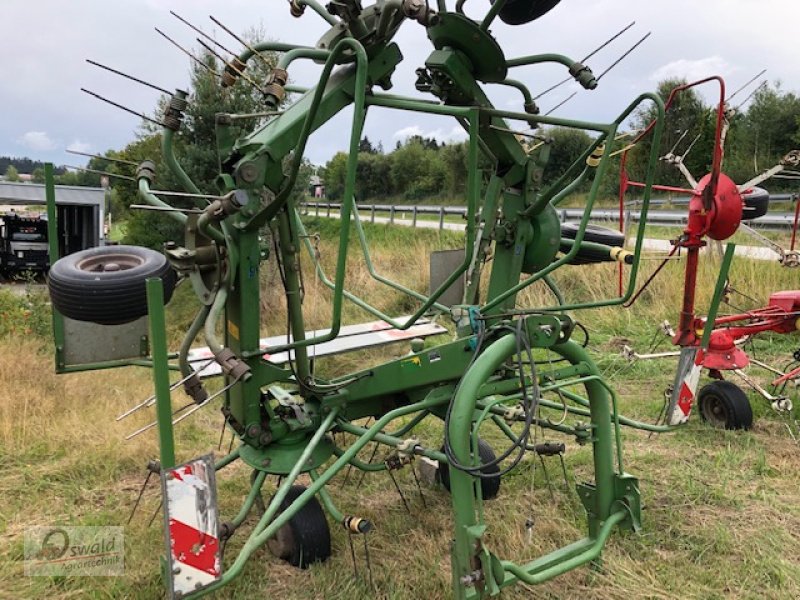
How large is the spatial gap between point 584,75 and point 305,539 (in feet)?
8.77

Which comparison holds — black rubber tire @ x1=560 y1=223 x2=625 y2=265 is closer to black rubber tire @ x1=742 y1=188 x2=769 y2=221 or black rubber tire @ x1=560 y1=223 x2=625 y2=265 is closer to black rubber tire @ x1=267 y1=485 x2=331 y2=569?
black rubber tire @ x1=267 y1=485 x2=331 y2=569

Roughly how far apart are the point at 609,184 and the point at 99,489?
2223 cm

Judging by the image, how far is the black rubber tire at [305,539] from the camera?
9.89 feet

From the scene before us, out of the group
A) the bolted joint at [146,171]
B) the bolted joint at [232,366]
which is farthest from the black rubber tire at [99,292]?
the bolted joint at [232,366]

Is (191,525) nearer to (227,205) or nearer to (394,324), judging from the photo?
(227,205)

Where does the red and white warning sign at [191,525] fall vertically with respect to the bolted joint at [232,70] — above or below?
below

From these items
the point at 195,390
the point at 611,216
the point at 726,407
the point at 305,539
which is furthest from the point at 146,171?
the point at 611,216

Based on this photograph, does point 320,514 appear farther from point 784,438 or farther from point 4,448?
point 784,438

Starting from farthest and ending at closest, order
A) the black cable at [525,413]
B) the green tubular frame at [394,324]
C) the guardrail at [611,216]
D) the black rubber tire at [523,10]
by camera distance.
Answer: the guardrail at [611,216]
the black rubber tire at [523,10]
the green tubular frame at [394,324]
the black cable at [525,413]

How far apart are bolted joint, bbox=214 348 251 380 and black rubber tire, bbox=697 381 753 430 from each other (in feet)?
12.6

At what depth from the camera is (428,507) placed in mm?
3666

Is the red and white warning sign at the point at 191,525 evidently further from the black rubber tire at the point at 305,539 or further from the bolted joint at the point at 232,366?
the black rubber tire at the point at 305,539

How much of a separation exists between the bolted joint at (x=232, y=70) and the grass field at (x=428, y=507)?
229cm

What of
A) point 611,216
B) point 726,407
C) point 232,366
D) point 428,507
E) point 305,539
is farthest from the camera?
point 611,216
